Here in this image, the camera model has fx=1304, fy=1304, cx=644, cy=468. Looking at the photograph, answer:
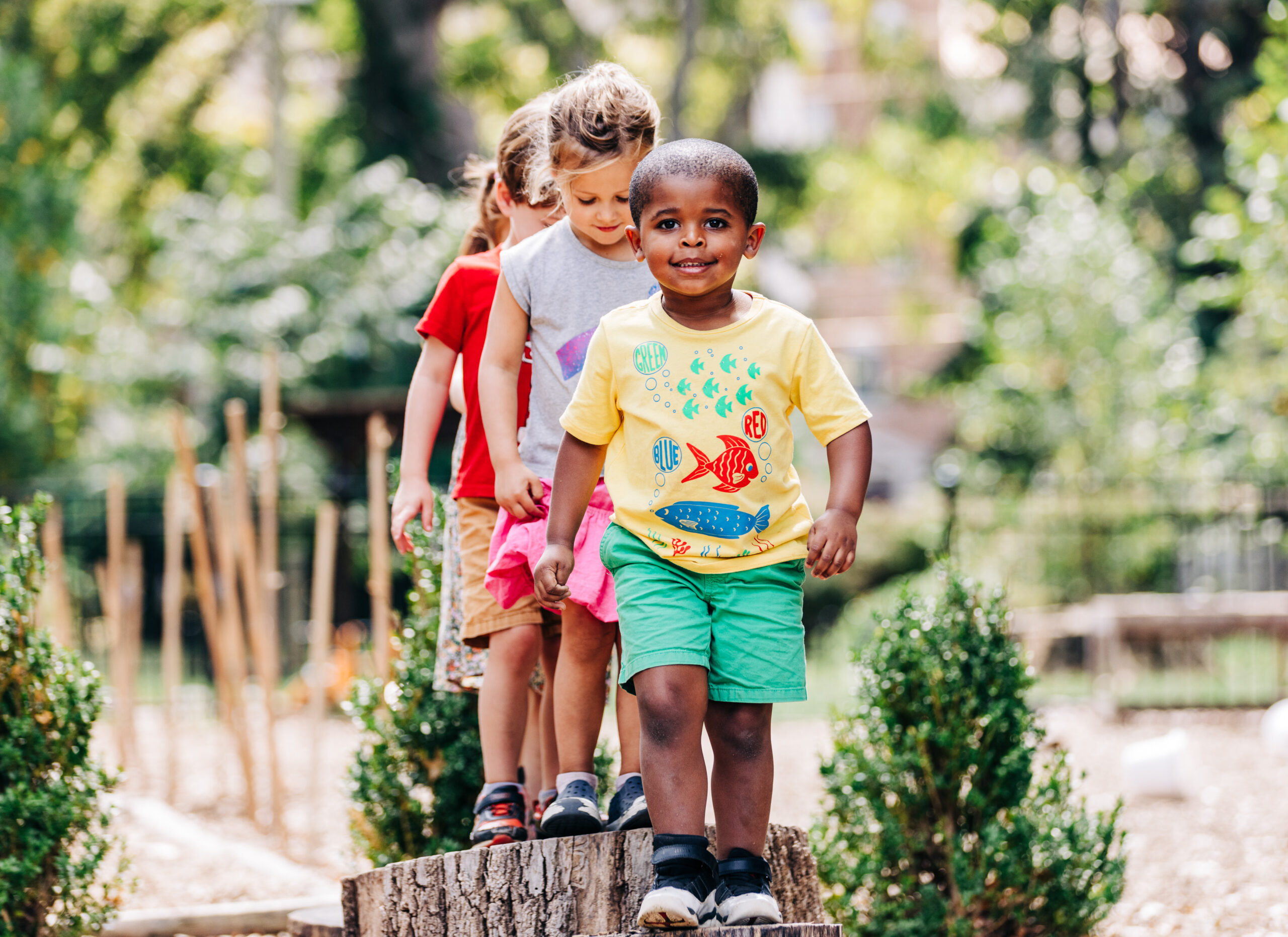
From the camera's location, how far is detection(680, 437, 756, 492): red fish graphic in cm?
246

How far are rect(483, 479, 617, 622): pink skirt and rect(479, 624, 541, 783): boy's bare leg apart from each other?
0.33 ft

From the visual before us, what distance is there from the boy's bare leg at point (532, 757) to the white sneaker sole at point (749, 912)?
97 cm

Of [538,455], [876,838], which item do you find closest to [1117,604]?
[876,838]

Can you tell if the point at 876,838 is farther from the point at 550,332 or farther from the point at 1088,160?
the point at 1088,160

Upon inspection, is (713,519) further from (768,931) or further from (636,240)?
(768,931)

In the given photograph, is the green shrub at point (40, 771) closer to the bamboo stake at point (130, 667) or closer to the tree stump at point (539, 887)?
the tree stump at point (539, 887)

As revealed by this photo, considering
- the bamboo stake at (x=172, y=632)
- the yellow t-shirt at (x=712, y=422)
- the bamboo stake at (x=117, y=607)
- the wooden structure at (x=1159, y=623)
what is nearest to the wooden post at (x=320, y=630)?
the bamboo stake at (x=172, y=632)

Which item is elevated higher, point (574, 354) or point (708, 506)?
point (574, 354)

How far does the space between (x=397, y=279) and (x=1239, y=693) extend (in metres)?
9.54

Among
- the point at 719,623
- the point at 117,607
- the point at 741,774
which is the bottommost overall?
the point at 741,774

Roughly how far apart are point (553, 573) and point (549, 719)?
27.5 inches

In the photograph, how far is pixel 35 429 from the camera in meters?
14.1

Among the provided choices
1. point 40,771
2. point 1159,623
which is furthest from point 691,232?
point 1159,623

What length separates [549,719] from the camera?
3057mm
